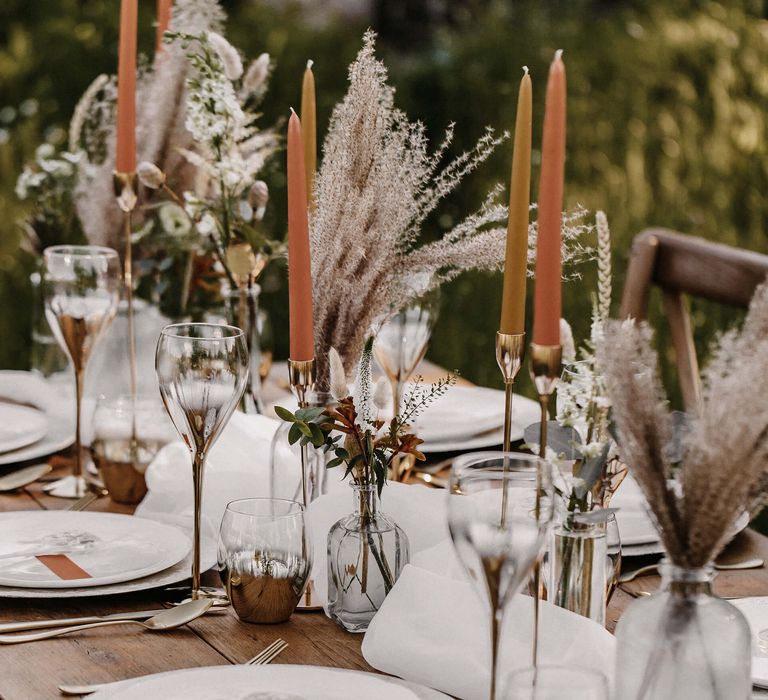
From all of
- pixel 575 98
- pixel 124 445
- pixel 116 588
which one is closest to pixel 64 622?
pixel 116 588

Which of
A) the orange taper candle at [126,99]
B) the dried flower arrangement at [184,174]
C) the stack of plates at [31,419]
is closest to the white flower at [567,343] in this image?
the dried flower arrangement at [184,174]

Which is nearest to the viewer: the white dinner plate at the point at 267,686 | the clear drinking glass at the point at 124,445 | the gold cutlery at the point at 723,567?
the white dinner plate at the point at 267,686

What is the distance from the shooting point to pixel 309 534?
3.80ft

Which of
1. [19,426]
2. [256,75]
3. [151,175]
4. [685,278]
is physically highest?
[256,75]

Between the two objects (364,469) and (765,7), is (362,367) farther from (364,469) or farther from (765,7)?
(765,7)

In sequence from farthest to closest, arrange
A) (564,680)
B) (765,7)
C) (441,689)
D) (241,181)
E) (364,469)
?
(765,7)
(241,181)
(364,469)
(441,689)
(564,680)

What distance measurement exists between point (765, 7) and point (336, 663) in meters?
4.11

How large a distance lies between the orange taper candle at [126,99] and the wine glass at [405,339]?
394 mm

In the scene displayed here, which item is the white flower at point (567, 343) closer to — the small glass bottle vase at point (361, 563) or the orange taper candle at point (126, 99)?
the small glass bottle vase at point (361, 563)

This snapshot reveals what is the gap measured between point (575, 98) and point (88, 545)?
353 centimetres

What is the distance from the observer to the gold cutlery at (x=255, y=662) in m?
1.01

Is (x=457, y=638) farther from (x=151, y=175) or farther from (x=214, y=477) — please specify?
(x=151, y=175)

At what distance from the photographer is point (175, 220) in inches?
73.6

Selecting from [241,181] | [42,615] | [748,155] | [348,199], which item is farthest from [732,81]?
[42,615]
